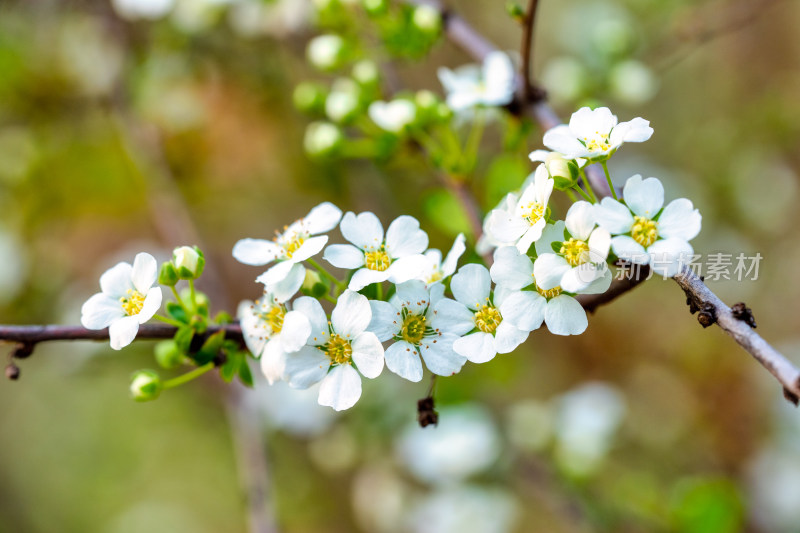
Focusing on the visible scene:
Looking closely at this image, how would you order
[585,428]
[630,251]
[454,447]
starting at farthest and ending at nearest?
1. [585,428]
2. [454,447]
3. [630,251]

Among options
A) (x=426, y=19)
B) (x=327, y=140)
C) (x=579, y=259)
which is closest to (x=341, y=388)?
(x=579, y=259)

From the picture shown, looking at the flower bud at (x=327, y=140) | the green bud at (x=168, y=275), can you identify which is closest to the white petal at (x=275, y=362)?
the green bud at (x=168, y=275)

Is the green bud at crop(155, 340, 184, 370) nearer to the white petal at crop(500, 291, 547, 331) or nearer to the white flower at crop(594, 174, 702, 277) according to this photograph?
the white petal at crop(500, 291, 547, 331)

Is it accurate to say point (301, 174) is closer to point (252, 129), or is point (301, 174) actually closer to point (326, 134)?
point (252, 129)

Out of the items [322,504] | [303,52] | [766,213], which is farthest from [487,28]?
[322,504]

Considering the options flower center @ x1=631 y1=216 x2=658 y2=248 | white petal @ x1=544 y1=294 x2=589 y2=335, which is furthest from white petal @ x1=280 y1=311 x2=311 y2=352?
flower center @ x1=631 y1=216 x2=658 y2=248

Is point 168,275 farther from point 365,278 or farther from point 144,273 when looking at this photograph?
point 365,278
